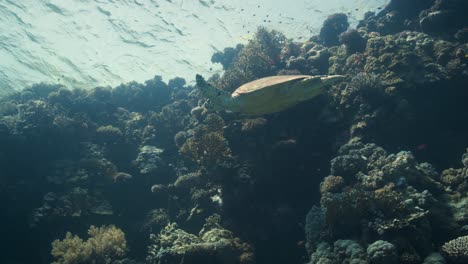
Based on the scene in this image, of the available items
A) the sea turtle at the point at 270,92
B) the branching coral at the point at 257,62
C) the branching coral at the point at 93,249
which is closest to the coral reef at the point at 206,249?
the branching coral at the point at 93,249

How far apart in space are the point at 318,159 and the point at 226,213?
12.0 ft

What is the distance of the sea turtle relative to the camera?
7.34 m

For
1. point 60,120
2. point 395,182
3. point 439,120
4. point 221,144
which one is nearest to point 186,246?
point 221,144

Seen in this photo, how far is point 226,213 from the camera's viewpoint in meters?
9.34

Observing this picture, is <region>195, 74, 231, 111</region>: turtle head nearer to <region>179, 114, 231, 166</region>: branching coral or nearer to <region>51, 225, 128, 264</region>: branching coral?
<region>179, 114, 231, 166</region>: branching coral

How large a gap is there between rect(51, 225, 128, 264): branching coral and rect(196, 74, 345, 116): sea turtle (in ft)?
17.4

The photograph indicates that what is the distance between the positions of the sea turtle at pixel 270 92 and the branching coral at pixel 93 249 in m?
5.30

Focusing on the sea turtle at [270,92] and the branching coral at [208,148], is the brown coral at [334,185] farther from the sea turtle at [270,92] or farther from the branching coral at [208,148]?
the branching coral at [208,148]

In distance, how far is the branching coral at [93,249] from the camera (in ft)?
26.5

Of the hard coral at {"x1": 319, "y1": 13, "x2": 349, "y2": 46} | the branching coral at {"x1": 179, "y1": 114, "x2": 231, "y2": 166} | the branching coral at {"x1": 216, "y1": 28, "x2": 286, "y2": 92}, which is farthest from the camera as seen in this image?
the hard coral at {"x1": 319, "y1": 13, "x2": 349, "y2": 46}

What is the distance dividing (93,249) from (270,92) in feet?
22.5

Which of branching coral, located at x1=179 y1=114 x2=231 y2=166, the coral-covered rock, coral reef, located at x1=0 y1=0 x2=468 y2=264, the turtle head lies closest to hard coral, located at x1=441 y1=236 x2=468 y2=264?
coral reef, located at x1=0 y1=0 x2=468 y2=264

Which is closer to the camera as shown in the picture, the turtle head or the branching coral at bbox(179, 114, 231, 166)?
the turtle head

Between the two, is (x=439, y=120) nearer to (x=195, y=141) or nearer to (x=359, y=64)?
(x=359, y=64)
